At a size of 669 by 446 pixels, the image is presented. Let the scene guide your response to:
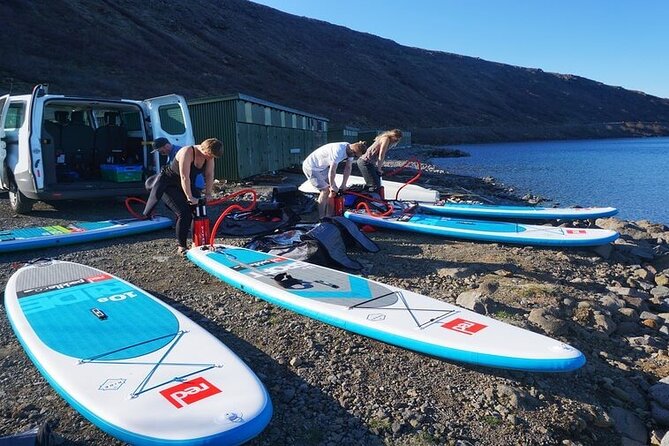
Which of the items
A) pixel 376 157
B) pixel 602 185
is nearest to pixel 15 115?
pixel 376 157

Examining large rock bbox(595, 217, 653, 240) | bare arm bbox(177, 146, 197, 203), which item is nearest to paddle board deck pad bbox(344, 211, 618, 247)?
large rock bbox(595, 217, 653, 240)

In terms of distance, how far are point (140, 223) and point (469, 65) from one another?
139 m

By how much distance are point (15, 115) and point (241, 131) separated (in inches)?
252

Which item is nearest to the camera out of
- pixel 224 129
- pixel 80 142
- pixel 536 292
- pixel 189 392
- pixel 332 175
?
pixel 189 392

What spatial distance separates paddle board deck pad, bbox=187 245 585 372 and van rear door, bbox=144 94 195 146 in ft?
12.8

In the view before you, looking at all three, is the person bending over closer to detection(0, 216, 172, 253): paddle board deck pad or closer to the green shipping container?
detection(0, 216, 172, 253): paddle board deck pad

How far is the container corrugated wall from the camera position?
14227 mm

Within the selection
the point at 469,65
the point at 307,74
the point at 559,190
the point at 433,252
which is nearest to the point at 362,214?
the point at 433,252

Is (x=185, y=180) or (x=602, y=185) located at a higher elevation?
(x=185, y=180)

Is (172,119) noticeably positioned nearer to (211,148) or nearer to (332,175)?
(332,175)

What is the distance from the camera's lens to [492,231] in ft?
28.7

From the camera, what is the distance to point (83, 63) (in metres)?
42.7

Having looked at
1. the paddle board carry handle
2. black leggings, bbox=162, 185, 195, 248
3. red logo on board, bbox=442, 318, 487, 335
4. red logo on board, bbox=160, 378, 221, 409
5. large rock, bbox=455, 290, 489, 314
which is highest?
black leggings, bbox=162, 185, 195, 248

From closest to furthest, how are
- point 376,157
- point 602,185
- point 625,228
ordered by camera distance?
1. point 376,157
2. point 625,228
3. point 602,185
